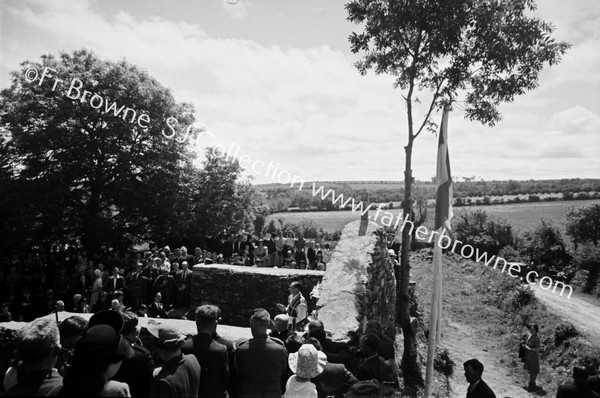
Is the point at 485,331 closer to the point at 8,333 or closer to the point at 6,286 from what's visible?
the point at 8,333

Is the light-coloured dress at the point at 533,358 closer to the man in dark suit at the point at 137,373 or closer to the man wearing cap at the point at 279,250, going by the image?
the man wearing cap at the point at 279,250

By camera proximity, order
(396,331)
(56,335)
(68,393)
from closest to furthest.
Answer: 1. (68,393)
2. (56,335)
3. (396,331)

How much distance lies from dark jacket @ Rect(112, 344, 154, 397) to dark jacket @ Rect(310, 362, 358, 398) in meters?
1.89

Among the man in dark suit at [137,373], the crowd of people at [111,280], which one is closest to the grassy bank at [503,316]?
the crowd of people at [111,280]

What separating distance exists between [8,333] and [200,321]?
21.8 feet

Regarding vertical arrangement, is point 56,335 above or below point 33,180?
below

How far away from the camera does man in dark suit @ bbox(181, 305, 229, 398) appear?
12.9 ft

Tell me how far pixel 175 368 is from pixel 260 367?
1.01m

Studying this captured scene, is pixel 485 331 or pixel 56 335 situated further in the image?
pixel 485 331

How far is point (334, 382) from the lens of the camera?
4.50 metres

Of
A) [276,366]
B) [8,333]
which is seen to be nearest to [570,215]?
[276,366]

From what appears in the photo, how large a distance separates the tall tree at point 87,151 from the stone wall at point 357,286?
10845mm

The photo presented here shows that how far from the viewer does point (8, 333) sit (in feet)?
26.5

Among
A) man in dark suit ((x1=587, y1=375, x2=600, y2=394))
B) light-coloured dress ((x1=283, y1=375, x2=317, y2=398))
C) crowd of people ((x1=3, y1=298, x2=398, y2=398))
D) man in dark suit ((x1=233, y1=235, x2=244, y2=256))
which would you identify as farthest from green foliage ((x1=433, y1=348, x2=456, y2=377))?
light-coloured dress ((x1=283, y1=375, x2=317, y2=398))
